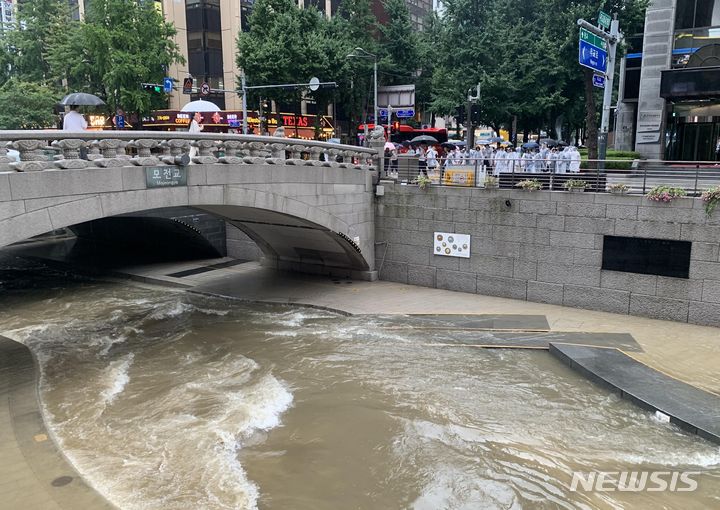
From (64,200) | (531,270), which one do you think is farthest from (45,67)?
(531,270)

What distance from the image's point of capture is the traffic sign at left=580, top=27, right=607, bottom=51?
1600cm

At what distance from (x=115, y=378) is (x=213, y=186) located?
499cm

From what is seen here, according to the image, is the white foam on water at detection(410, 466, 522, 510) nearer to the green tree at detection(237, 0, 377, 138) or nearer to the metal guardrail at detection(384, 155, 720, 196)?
the metal guardrail at detection(384, 155, 720, 196)

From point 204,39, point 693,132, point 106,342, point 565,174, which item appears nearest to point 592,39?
point 565,174

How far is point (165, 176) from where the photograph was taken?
504 inches

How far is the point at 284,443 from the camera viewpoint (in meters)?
9.38

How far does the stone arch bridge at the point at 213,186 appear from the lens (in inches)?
409

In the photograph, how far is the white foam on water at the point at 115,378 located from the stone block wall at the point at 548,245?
9556 millimetres

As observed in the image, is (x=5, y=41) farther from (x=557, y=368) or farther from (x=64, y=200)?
(x=557, y=368)

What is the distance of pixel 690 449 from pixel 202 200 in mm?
11122

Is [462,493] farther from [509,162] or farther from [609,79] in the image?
[609,79]

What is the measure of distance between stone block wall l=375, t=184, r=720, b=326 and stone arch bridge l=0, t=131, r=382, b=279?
1.69 meters

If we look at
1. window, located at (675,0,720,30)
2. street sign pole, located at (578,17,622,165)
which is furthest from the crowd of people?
window, located at (675,0,720,30)

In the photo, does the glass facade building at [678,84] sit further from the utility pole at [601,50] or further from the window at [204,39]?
the window at [204,39]
